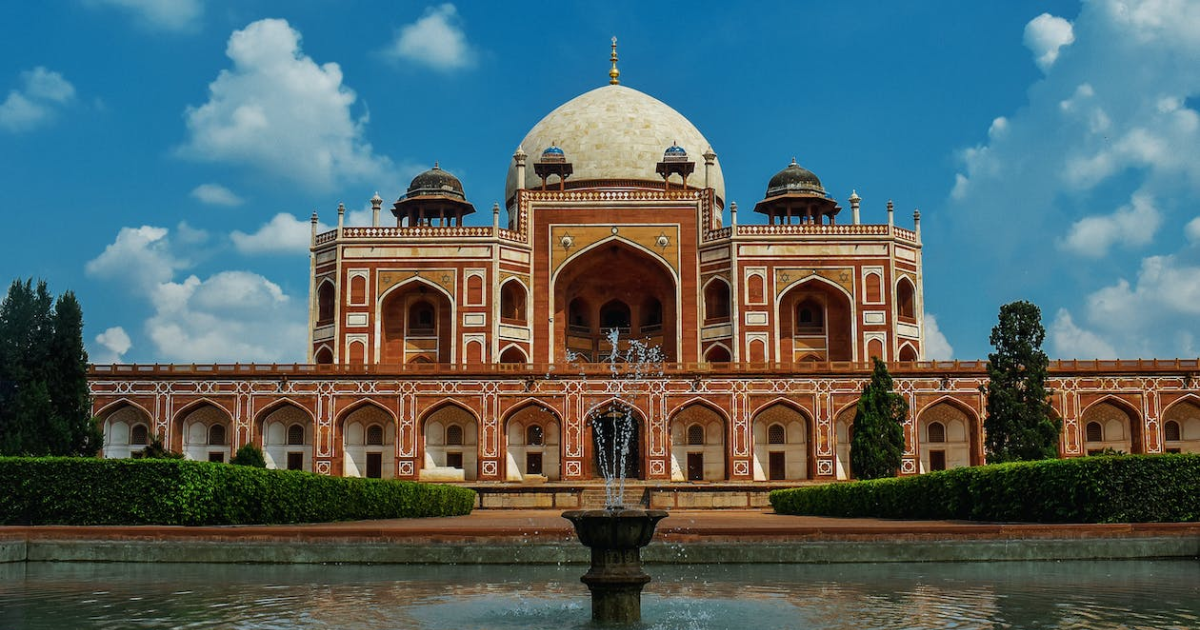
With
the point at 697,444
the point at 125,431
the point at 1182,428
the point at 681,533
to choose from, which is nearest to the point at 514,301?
the point at 697,444

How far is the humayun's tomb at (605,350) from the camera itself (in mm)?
34062

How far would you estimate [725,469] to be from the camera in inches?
1351

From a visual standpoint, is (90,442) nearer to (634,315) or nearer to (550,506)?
(550,506)

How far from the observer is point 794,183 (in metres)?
42.6

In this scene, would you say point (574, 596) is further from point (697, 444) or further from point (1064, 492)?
point (697, 444)

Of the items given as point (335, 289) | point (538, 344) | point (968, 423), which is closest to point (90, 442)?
point (335, 289)

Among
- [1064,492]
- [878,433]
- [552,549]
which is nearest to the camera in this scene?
[552,549]

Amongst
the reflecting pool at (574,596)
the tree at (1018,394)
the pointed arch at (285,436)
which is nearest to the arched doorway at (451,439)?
the pointed arch at (285,436)

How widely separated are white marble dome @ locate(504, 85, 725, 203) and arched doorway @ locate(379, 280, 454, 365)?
692 cm

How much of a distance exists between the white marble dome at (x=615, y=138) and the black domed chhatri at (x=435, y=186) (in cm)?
322

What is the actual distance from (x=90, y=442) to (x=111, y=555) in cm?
1457

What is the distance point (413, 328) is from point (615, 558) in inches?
1261

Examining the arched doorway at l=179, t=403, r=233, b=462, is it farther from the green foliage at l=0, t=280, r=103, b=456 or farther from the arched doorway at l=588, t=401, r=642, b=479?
the arched doorway at l=588, t=401, r=642, b=479

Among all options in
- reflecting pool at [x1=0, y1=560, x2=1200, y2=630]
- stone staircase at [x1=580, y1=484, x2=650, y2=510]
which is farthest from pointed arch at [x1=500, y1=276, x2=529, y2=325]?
reflecting pool at [x1=0, y1=560, x2=1200, y2=630]
